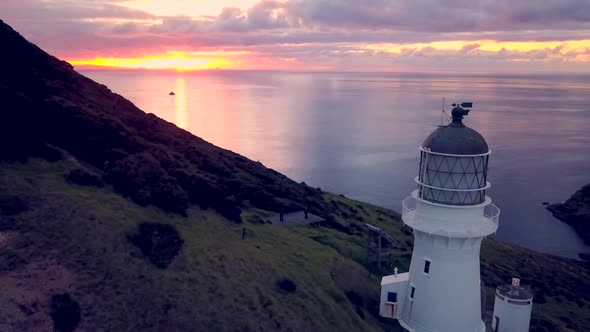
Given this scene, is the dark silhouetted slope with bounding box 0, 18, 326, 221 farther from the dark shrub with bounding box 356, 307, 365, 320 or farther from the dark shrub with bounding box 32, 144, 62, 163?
the dark shrub with bounding box 356, 307, 365, 320

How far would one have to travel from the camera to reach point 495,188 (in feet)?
389

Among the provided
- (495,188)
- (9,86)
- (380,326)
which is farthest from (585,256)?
(9,86)

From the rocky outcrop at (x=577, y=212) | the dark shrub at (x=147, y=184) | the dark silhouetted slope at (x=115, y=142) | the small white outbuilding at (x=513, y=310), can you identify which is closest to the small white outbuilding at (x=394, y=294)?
the small white outbuilding at (x=513, y=310)

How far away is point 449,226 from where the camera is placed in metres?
26.3

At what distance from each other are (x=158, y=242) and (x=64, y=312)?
8299 millimetres

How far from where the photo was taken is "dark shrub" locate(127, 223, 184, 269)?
1142 inches

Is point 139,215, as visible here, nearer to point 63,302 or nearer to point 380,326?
point 63,302

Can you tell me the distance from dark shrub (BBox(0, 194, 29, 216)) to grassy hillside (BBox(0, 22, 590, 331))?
0.10m

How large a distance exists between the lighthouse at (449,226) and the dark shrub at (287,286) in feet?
25.4

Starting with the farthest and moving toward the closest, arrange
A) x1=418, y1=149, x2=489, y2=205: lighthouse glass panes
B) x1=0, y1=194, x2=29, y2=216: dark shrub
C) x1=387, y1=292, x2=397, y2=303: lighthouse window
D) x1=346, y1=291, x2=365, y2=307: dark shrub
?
x1=346, y1=291, x2=365, y2=307: dark shrub < x1=387, y1=292, x2=397, y2=303: lighthouse window < x1=0, y1=194, x2=29, y2=216: dark shrub < x1=418, y1=149, x2=489, y2=205: lighthouse glass panes

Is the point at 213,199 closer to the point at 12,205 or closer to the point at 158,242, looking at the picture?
the point at 158,242

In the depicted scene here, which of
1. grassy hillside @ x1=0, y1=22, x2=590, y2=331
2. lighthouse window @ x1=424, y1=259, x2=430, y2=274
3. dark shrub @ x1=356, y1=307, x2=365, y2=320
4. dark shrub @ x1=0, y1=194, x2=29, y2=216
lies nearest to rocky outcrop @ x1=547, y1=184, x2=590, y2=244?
grassy hillside @ x1=0, y1=22, x2=590, y2=331

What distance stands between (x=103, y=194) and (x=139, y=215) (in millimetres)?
3618

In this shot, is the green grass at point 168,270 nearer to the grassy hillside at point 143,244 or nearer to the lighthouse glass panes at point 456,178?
the grassy hillside at point 143,244
